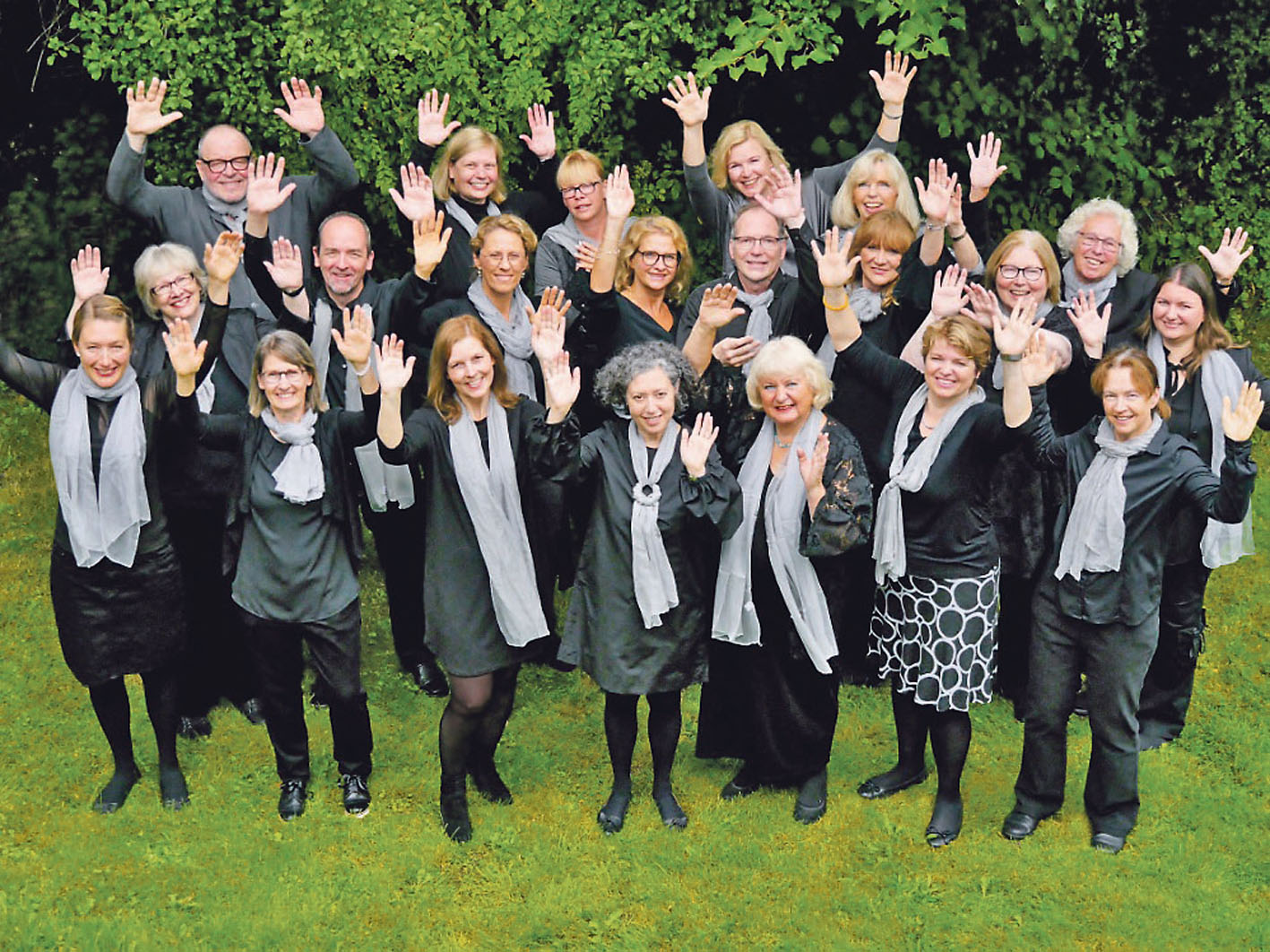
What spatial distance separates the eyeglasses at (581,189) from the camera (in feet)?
22.4

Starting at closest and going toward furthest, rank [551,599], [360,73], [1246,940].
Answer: [1246,940] → [551,599] → [360,73]

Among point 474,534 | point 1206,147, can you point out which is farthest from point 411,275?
point 1206,147

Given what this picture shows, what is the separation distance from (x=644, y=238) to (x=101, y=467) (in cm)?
235

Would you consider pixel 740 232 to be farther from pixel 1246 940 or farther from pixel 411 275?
pixel 1246 940

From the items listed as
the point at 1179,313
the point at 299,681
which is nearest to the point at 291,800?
the point at 299,681

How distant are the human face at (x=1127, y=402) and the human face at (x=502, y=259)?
2468 mm

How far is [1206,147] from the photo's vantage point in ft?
32.9

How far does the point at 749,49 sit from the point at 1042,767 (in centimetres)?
384

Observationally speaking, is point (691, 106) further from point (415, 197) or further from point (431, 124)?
point (415, 197)

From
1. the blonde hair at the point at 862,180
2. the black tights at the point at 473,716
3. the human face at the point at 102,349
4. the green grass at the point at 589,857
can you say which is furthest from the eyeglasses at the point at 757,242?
the human face at the point at 102,349

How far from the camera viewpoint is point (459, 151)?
6910 millimetres

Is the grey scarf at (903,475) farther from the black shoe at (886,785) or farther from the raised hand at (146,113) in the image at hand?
the raised hand at (146,113)

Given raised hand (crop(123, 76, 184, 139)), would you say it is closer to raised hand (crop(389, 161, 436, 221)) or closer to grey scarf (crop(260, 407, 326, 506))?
raised hand (crop(389, 161, 436, 221))

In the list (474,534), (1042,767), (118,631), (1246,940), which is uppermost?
(474,534)
